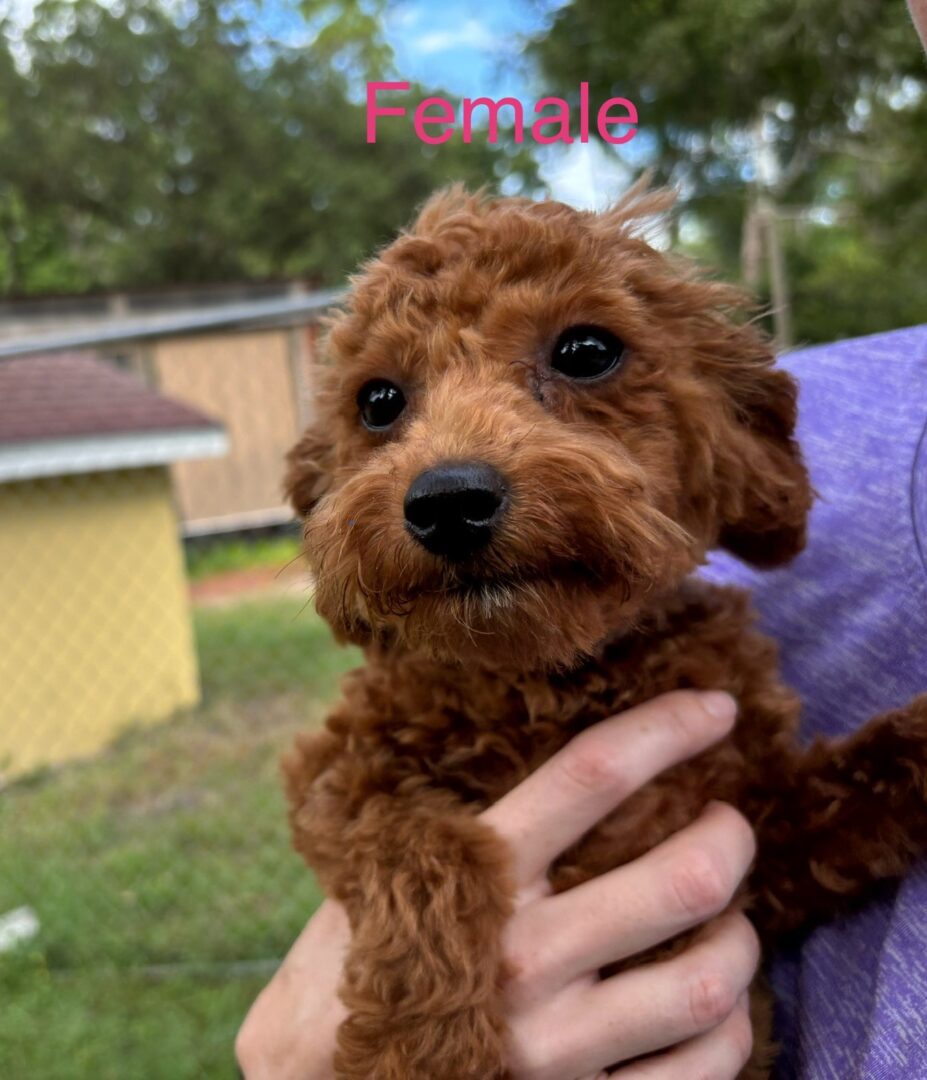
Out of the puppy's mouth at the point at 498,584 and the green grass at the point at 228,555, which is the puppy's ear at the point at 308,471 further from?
the green grass at the point at 228,555

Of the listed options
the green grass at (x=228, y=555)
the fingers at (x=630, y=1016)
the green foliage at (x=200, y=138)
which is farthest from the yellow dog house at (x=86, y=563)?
the green foliage at (x=200, y=138)

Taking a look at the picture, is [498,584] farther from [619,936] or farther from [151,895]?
[151,895]

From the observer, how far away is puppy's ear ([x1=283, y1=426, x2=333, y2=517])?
1794mm

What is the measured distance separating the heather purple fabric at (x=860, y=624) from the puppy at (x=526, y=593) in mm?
73

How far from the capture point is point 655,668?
155cm

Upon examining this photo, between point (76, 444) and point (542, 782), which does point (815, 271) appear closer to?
point (76, 444)

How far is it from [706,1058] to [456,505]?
2.66 ft

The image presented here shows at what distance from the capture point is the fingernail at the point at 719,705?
4.76ft

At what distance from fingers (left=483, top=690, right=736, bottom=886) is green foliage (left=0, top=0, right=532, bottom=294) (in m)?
21.7

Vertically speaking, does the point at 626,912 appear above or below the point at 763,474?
below

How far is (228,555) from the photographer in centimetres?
1373

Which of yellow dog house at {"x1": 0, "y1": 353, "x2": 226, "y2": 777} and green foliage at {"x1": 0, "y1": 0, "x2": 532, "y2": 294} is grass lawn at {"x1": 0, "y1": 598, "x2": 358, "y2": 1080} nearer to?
yellow dog house at {"x1": 0, "y1": 353, "x2": 226, "y2": 777}

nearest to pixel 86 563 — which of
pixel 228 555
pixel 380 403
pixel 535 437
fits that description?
pixel 380 403

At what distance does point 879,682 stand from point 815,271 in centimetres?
2050
